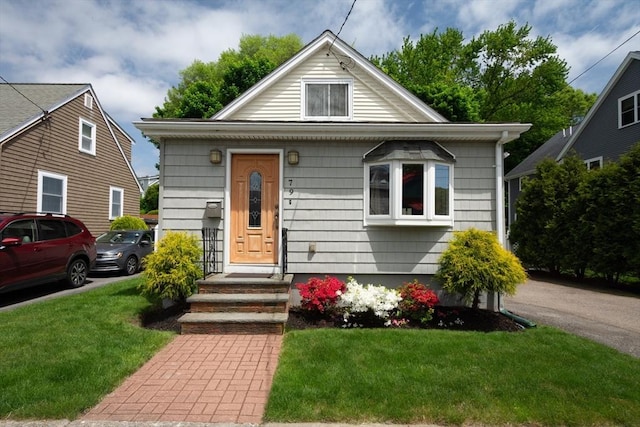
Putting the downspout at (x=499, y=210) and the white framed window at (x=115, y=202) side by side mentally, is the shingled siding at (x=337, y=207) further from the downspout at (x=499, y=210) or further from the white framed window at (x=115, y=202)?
the white framed window at (x=115, y=202)

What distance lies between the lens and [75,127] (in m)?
14.4

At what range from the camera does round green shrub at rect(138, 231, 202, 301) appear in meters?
5.59

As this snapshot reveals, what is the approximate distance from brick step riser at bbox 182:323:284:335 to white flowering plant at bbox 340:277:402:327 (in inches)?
43.0

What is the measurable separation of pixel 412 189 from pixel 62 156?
45.5ft

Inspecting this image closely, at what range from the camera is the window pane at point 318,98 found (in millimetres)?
8852

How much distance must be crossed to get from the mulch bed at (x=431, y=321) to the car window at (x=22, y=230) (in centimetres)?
367

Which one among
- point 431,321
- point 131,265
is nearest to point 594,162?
point 431,321

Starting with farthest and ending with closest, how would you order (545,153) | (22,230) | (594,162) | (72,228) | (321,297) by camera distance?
(545,153), (594,162), (72,228), (22,230), (321,297)

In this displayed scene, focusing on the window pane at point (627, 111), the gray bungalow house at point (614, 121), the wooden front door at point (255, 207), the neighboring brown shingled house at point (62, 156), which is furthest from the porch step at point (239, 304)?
the window pane at point (627, 111)

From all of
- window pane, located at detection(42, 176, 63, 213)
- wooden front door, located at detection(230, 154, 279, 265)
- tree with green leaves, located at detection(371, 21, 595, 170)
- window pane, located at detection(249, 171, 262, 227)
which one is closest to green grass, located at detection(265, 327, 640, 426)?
wooden front door, located at detection(230, 154, 279, 265)

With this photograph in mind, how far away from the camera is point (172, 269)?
5.67 m

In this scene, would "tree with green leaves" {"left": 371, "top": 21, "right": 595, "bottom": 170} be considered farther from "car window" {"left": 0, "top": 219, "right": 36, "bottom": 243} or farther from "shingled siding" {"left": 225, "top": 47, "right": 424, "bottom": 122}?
"car window" {"left": 0, "top": 219, "right": 36, "bottom": 243}

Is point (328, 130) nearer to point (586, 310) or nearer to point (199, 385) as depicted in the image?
point (199, 385)

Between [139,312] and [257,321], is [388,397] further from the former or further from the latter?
[139,312]
